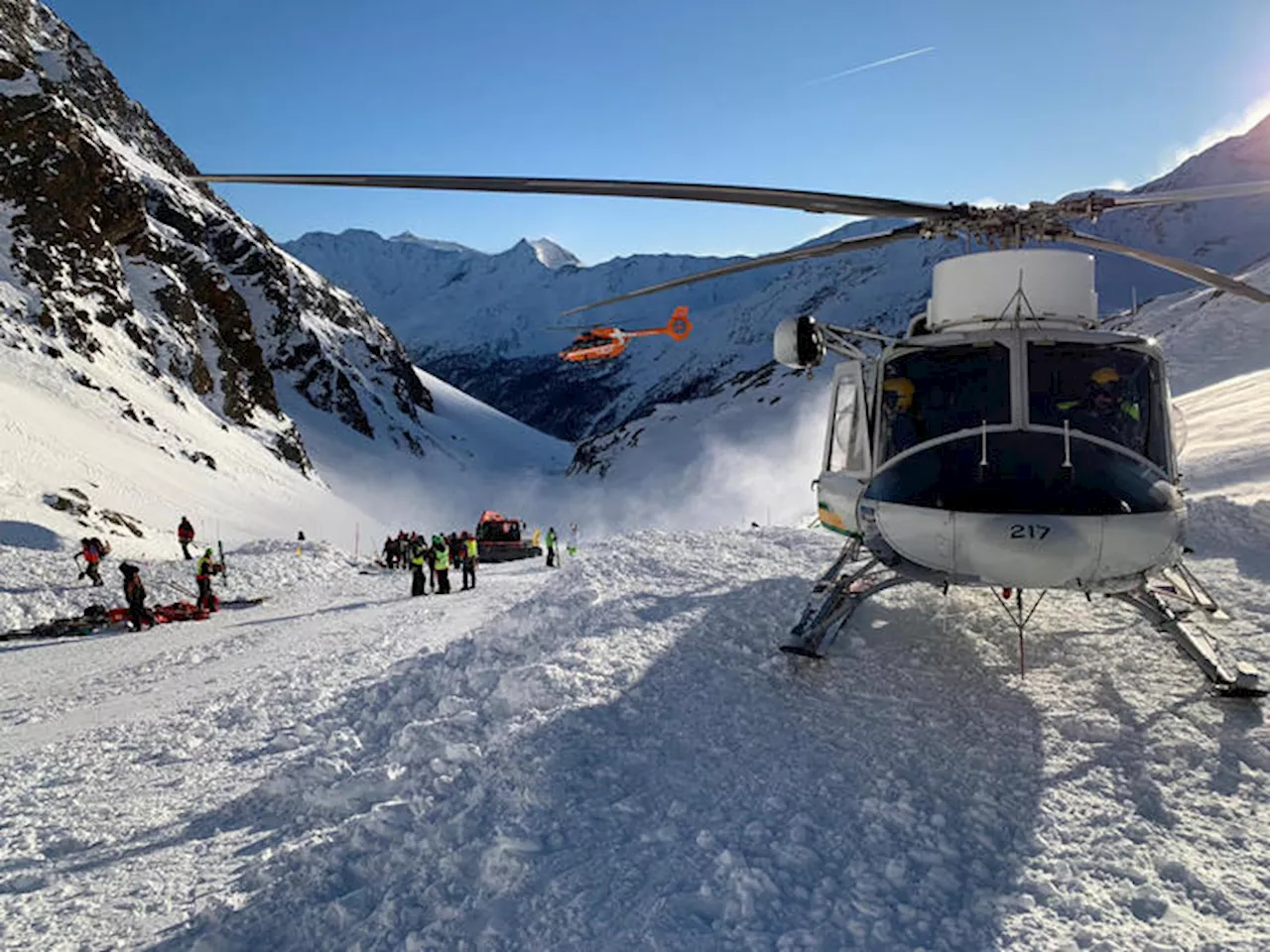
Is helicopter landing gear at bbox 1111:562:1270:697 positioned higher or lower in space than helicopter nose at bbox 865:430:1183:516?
lower

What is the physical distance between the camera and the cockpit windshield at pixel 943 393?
597 centimetres

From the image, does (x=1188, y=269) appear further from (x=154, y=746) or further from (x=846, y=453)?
(x=154, y=746)

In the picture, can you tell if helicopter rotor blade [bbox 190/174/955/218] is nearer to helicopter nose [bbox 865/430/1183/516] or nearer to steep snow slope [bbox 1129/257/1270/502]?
helicopter nose [bbox 865/430/1183/516]

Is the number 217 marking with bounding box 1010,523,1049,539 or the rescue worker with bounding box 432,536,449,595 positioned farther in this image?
the rescue worker with bounding box 432,536,449,595

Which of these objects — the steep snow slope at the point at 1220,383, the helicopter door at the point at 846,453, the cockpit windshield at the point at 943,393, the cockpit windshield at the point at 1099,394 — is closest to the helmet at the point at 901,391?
the cockpit windshield at the point at 943,393

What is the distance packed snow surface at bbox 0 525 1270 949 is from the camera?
3625mm

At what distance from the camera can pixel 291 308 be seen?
92.1m

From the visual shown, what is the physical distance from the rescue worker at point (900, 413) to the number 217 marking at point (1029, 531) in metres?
1.37

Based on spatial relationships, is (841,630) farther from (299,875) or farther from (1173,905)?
(299,875)

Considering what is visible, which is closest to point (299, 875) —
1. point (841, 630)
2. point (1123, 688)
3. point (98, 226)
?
point (841, 630)

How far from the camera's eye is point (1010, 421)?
5.79 m

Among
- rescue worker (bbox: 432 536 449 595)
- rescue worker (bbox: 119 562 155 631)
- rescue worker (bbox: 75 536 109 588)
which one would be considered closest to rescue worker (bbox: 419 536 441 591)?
rescue worker (bbox: 432 536 449 595)

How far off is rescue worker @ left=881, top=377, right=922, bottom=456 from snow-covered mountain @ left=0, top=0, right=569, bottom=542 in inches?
985

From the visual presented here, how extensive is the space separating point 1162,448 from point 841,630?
3037 mm
